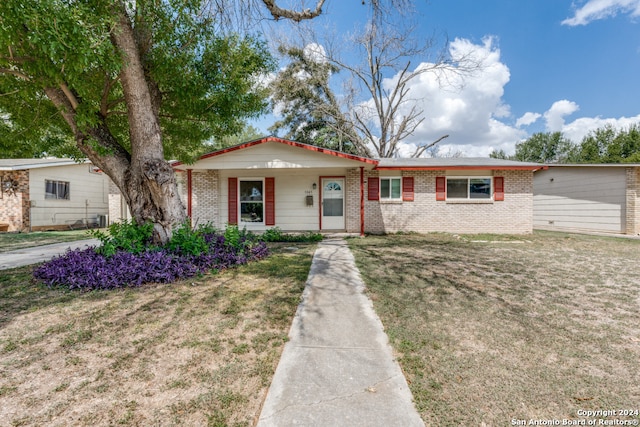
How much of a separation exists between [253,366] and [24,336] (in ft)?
7.66

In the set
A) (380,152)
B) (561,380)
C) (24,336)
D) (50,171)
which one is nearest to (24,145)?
(24,336)

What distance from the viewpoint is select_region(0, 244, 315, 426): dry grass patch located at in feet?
5.77

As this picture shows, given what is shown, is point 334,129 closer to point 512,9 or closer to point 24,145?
point 512,9

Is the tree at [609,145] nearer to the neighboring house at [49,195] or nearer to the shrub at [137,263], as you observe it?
the shrub at [137,263]

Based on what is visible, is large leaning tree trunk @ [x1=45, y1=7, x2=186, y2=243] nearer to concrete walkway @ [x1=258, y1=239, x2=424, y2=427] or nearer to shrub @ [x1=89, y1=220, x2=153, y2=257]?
shrub @ [x1=89, y1=220, x2=153, y2=257]

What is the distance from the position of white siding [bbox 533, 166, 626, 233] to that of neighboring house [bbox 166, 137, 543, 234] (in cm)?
349

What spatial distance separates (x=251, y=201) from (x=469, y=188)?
28.7 feet

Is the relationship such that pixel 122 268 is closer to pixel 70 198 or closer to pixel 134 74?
pixel 134 74

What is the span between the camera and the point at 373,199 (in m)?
11.4

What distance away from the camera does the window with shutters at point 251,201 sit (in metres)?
11.2

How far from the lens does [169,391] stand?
1936 mm

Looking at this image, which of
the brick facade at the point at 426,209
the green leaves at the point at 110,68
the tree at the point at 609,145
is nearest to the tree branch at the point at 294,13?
the green leaves at the point at 110,68

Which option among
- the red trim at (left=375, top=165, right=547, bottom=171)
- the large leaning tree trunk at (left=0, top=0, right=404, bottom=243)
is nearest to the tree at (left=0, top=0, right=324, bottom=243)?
the large leaning tree trunk at (left=0, top=0, right=404, bottom=243)

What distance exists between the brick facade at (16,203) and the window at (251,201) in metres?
9.41
